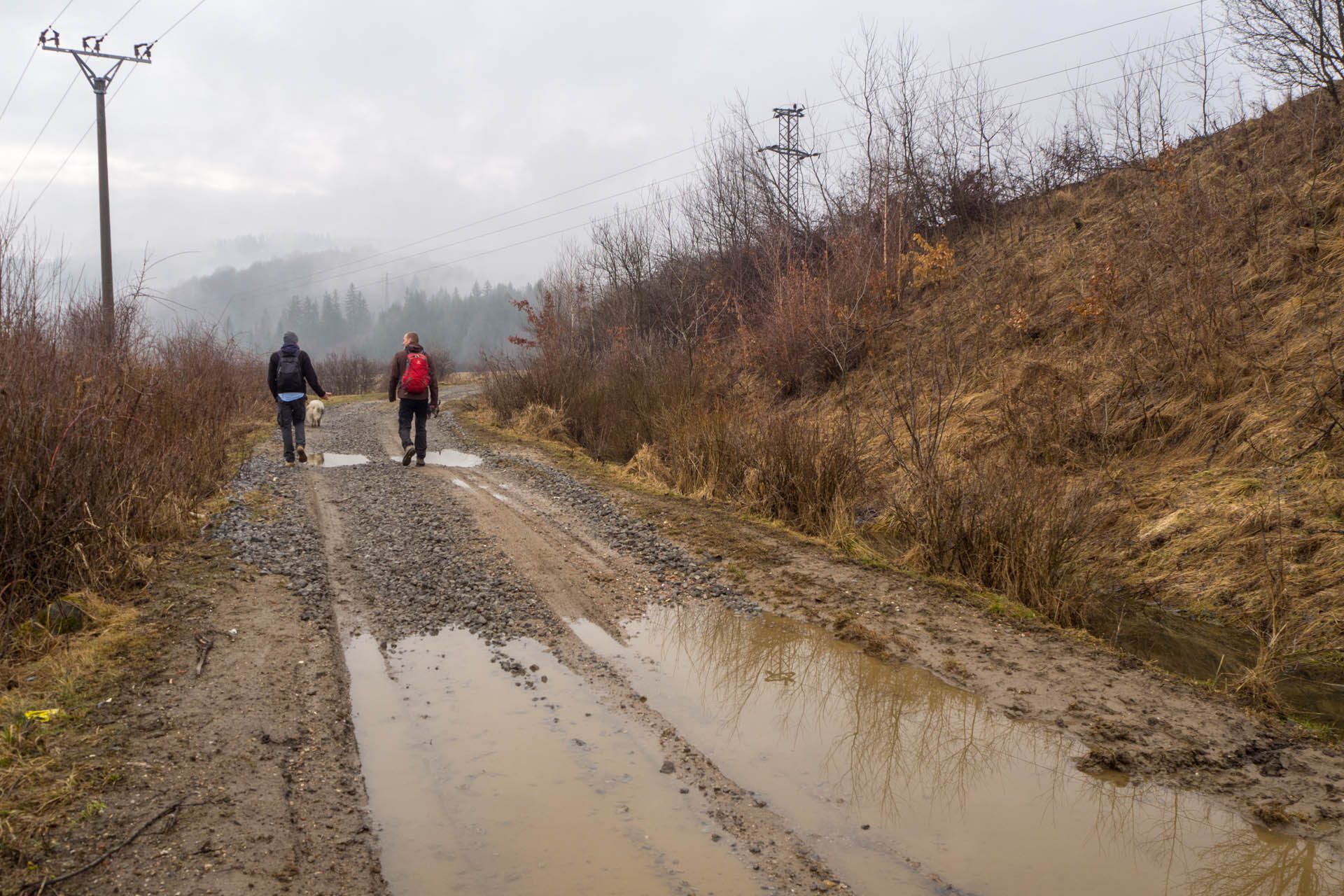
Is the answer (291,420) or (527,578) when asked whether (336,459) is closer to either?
(291,420)

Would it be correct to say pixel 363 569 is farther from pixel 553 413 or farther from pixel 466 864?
pixel 553 413

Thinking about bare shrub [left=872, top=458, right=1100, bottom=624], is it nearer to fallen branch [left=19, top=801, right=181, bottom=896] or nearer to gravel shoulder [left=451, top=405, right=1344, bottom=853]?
gravel shoulder [left=451, top=405, right=1344, bottom=853]

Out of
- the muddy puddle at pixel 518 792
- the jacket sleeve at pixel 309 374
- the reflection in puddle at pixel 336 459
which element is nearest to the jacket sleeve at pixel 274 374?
the jacket sleeve at pixel 309 374

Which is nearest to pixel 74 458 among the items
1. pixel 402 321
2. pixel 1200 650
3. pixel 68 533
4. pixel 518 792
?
pixel 68 533

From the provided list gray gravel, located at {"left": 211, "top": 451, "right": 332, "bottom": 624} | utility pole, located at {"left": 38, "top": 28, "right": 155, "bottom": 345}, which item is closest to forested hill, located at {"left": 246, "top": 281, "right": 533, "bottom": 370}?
utility pole, located at {"left": 38, "top": 28, "right": 155, "bottom": 345}

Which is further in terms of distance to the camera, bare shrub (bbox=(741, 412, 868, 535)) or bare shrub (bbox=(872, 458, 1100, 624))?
bare shrub (bbox=(741, 412, 868, 535))

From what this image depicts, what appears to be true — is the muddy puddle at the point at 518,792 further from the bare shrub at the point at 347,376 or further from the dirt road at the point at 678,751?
the bare shrub at the point at 347,376

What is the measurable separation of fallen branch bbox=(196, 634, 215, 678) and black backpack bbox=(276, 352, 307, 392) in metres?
6.79

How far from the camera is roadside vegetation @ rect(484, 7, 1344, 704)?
264 inches

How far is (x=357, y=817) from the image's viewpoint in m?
3.28

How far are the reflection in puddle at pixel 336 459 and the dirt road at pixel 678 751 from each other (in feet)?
17.1

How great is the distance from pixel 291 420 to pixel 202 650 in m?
7.48

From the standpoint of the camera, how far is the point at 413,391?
11445 mm

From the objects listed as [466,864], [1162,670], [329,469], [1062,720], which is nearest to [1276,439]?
[1162,670]
